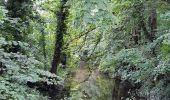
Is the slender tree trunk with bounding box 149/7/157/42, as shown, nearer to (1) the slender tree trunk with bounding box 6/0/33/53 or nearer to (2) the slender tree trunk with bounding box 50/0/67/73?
(2) the slender tree trunk with bounding box 50/0/67/73

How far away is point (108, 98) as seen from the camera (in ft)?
54.4

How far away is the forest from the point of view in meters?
7.41

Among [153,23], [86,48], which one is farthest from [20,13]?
[86,48]

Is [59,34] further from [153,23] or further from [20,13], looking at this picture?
[153,23]

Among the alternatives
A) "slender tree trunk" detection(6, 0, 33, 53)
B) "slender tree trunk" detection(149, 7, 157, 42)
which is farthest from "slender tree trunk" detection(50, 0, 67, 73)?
"slender tree trunk" detection(149, 7, 157, 42)

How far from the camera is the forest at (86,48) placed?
7.41 metres

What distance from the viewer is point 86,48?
48.7ft

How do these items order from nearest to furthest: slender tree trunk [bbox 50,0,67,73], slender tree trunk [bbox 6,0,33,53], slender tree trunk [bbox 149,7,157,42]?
slender tree trunk [bbox 6,0,33,53] < slender tree trunk [bbox 149,7,157,42] < slender tree trunk [bbox 50,0,67,73]

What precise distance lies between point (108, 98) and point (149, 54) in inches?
219

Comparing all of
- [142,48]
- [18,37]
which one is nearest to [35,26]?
[18,37]

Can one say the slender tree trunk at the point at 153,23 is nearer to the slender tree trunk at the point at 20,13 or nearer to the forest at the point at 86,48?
the forest at the point at 86,48

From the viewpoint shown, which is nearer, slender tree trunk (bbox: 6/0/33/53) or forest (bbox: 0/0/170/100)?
forest (bbox: 0/0/170/100)

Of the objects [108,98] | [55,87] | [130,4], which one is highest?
[130,4]

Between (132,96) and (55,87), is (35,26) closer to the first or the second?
(55,87)
